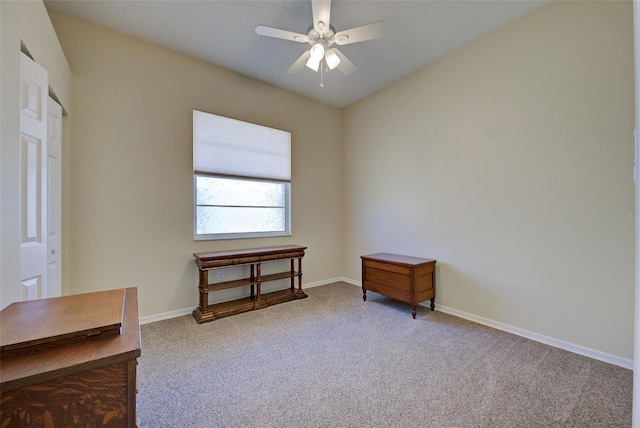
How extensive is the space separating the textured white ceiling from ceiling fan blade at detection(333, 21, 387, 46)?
0.35 metres

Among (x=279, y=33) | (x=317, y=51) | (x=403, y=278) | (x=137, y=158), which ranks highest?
(x=279, y=33)

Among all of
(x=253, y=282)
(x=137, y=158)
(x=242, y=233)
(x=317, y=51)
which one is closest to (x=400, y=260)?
(x=253, y=282)

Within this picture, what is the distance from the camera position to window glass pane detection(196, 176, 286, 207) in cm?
333

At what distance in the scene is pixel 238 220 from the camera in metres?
3.59

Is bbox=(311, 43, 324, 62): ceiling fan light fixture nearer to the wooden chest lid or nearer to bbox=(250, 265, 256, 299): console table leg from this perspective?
the wooden chest lid

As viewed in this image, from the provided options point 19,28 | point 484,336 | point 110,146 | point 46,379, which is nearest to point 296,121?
point 110,146

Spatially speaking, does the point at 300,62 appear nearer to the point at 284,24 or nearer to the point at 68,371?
the point at 284,24

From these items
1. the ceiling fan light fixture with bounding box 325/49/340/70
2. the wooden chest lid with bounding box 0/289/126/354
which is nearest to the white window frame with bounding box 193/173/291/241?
the ceiling fan light fixture with bounding box 325/49/340/70

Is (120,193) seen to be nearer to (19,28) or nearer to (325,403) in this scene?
(19,28)

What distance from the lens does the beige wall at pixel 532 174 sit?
81.4 inches

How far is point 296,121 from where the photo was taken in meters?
4.09

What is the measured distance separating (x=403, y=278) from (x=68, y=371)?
287 cm

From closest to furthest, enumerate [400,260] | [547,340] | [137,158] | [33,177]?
[33,177], [547,340], [137,158], [400,260]

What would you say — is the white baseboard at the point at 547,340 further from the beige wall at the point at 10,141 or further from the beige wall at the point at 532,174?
the beige wall at the point at 10,141
